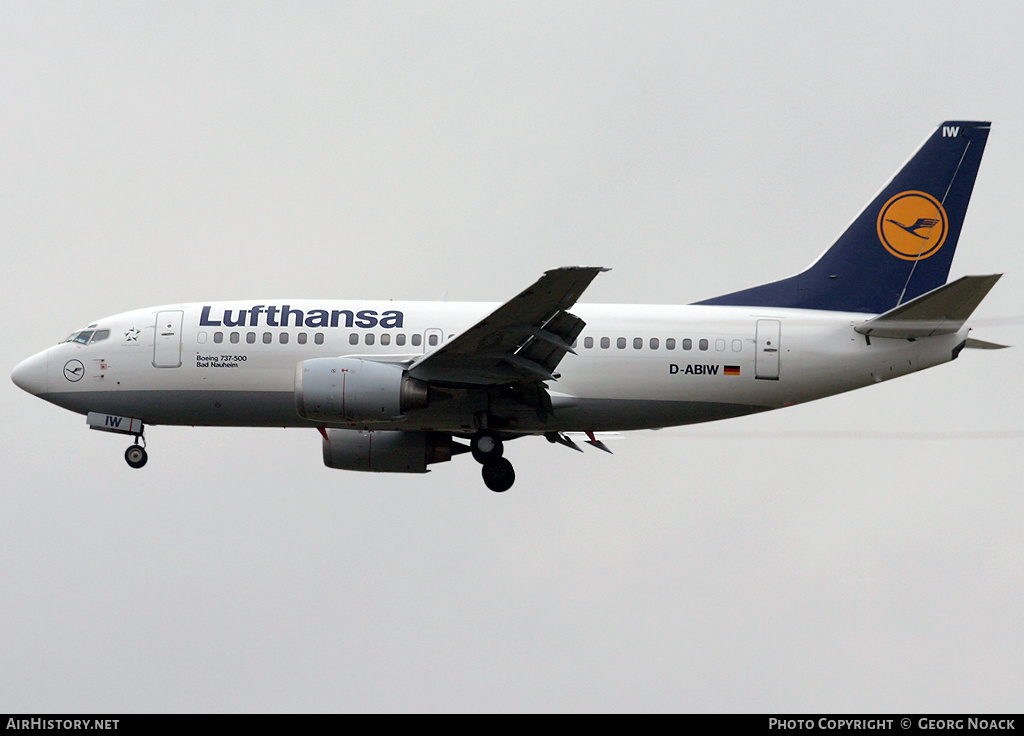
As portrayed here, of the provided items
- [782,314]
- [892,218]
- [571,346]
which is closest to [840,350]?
[782,314]

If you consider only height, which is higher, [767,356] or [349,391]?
[767,356]

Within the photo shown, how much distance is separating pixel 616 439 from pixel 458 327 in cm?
626

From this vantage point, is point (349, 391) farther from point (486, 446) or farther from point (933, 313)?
point (933, 313)

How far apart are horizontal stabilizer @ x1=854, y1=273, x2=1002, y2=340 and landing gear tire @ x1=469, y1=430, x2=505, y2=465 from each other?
8.94 meters

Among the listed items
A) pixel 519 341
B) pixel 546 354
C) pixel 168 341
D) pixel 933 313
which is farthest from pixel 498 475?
pixel 933 313

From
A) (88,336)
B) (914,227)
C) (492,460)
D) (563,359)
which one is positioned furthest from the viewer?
(88,336)

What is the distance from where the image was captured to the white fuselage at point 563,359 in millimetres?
32438

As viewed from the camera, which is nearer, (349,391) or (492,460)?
(349,391)

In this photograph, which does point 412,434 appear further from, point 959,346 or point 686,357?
point 959,346

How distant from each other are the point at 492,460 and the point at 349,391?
13.8ft

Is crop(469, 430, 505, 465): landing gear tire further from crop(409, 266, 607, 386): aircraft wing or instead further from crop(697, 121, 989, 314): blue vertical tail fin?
crop(697, 121, 989, 314): blue vertical tail fin

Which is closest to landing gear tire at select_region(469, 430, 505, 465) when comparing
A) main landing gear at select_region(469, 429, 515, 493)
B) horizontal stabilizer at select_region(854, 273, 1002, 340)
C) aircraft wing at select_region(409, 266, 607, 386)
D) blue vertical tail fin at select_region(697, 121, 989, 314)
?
main landing gear at select_region(469, 429, 515, 493)

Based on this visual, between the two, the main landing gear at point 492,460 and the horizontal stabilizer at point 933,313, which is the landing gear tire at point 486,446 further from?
the horizontal stabilizer at point 933,313

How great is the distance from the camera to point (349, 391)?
1214 inches
